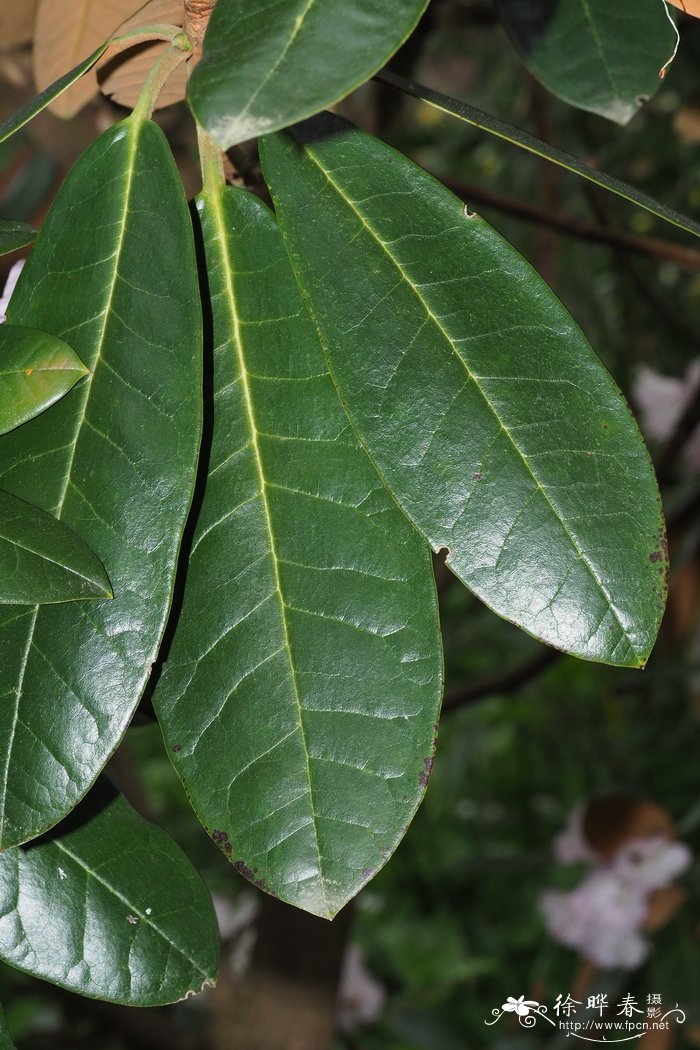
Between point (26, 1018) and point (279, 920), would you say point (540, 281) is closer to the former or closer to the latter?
point (279, 920)

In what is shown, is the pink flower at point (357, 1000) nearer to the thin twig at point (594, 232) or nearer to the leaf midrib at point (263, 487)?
the thin twig at point (594, 232)

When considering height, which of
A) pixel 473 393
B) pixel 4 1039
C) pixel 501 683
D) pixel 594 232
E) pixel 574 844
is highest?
pixel 473 393

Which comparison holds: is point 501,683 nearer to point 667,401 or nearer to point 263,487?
point 667,401

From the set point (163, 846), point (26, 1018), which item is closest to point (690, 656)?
point (26, 1018)

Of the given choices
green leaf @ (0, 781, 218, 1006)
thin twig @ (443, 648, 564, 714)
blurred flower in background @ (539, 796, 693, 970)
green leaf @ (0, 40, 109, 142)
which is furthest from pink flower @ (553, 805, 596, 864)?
green leaf @ (0, 40, 109, 142)

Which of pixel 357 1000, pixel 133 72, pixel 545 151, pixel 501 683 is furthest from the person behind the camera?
pixel 357 1000

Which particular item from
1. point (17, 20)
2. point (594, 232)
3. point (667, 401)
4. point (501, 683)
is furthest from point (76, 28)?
point (667, 401)
